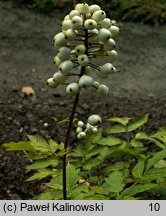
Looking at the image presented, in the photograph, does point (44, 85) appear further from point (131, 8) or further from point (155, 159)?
point (155, 159)

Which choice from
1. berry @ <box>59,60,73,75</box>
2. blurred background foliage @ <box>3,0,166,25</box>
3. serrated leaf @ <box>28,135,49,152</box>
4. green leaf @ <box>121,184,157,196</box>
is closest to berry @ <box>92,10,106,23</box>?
berry @ <box>59,60,73,75</box>

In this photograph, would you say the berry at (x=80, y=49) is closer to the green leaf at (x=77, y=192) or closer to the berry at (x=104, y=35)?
the berry at (x=104, y=35)

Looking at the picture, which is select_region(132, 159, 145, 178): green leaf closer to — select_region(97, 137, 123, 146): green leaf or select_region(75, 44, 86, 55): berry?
select_region(97, 137, 123, 146): green leaf

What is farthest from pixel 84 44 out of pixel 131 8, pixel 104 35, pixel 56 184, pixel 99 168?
pixel 131 8

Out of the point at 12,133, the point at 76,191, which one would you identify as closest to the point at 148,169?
the point at 76,191

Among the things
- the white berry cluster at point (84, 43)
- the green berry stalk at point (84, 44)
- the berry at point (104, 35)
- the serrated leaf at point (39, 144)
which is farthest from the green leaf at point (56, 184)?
the berry at point (104, 35)

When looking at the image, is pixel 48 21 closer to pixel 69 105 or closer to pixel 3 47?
pixel 3 47

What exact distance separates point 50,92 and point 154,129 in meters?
1.23

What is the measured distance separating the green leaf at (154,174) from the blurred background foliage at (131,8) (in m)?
5.57

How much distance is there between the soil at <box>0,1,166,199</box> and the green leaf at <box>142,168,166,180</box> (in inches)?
68.6

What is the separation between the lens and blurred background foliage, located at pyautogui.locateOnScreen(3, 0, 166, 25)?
8039 mm

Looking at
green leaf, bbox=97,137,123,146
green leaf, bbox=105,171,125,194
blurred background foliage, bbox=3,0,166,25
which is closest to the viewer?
green leaf, bbox=105,171,125,194

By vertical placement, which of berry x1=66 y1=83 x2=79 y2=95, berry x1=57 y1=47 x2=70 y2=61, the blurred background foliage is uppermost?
the blurred background foliage

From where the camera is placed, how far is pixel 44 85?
597 centimetres
